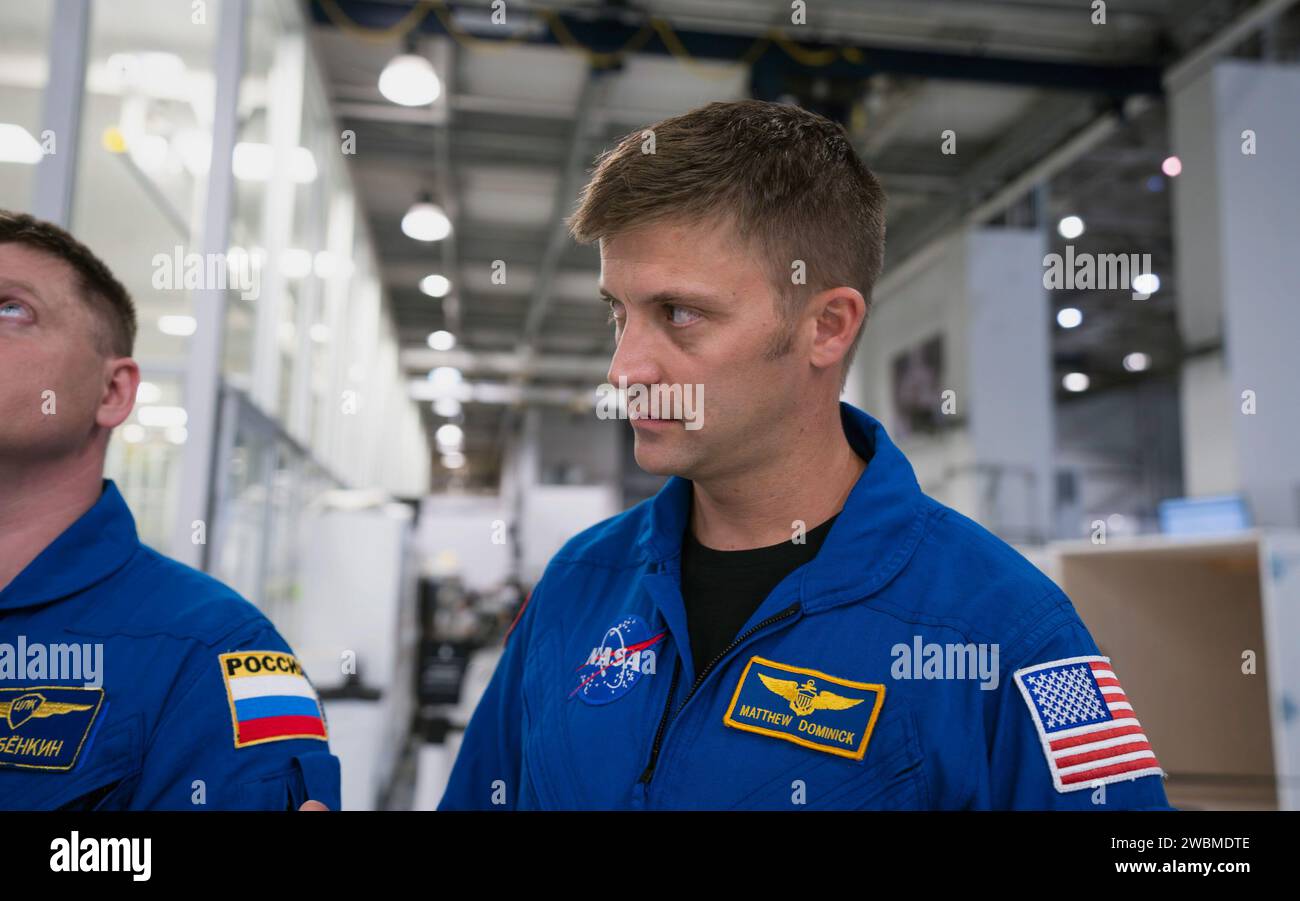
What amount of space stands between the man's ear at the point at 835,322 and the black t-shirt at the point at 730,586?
0.20 metres

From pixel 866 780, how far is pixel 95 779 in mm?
920

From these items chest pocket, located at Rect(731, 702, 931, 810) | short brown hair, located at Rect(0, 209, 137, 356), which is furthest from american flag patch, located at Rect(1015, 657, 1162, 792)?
short brown hair, located at Rect(0, 209, 137, 356)

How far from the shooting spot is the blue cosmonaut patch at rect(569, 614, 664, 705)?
1.08 m

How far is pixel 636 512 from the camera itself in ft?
4.29

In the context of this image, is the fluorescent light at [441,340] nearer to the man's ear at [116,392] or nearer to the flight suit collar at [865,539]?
the man's ear at [116,392]

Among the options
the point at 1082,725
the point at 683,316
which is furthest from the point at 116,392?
the point at 1082,725

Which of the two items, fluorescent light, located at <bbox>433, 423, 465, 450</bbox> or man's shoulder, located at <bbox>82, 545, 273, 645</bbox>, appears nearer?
man's shoulder, located at <bbox>82, 545, 273, 645</bbox>

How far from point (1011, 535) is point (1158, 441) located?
33.3ft

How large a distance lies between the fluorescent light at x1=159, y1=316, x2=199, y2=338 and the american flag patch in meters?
3.64

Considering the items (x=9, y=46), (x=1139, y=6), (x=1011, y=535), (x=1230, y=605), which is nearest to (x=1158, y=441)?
(x=1011, y=535)

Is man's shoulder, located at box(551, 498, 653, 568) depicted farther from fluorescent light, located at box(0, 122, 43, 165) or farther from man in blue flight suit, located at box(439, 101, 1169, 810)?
fluorescent light, located at box(0, 122, 43, 165)

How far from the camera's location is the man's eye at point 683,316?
3.50 ft

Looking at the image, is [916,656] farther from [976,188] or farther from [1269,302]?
[976,188]

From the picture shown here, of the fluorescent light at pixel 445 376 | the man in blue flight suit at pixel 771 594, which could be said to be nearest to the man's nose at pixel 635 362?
the man in blue flight suit at pixel 771 594
